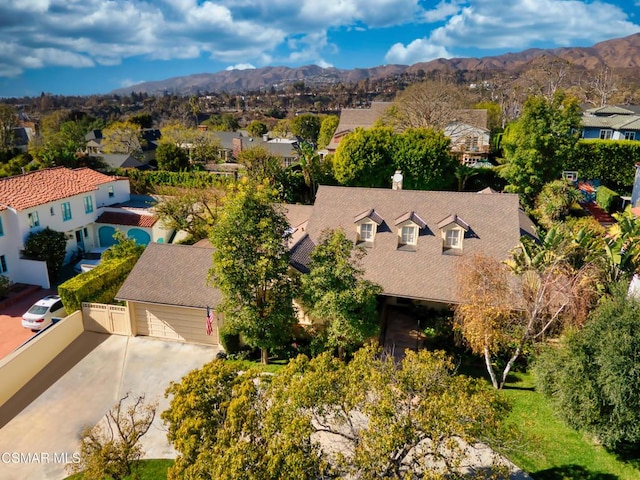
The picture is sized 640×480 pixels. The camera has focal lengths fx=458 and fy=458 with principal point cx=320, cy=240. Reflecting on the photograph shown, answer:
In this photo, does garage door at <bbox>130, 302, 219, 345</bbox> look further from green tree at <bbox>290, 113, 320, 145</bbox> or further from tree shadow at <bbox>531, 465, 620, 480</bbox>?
green tree at <bbox>290, 113, 320, 145</bbox>

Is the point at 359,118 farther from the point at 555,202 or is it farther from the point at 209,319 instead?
the point at 209,319

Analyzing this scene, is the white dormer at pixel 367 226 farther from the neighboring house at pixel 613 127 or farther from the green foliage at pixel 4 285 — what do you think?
the neighboring house at pixel 613 127

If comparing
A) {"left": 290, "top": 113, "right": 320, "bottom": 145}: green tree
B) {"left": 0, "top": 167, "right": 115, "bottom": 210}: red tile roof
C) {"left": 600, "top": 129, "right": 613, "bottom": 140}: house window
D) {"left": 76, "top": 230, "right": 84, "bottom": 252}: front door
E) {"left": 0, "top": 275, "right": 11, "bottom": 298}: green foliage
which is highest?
{"left": 290, "top": 113, "right": 320, "bottom": 145}: green tree

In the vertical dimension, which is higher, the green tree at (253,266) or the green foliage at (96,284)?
the green tree at (253,266)

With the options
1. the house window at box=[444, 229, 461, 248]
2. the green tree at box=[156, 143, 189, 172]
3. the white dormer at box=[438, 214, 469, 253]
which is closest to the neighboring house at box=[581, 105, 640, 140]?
the white dormer at box=[438, 214, 469, 253]

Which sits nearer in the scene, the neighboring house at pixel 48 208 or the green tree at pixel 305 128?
the neighboring house at pixel 48 208

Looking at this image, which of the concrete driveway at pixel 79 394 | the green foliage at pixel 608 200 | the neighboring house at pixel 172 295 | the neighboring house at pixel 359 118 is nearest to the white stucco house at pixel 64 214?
the concrete driveway at pixel 79 394

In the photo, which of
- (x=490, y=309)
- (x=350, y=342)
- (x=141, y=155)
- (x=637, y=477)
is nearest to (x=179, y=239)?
(x=350, y=342)
